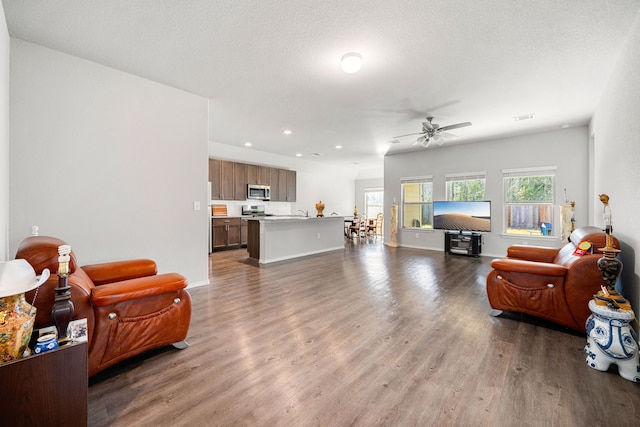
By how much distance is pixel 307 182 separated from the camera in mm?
9883

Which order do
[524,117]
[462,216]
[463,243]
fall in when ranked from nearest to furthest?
[524,117]
[463,243]
[462,216]

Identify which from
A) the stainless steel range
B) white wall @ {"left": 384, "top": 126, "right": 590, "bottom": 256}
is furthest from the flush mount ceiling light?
the stainless steel range

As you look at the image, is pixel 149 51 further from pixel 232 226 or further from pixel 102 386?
pixel 232 226

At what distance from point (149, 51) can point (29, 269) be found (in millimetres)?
2492

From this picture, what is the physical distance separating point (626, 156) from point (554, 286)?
4.87 feet

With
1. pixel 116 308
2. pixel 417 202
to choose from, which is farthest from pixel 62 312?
pixel 417 202

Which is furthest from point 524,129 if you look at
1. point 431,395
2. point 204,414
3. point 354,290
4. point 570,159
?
point 204,414

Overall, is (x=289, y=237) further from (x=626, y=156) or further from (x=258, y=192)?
(x=626, y=156)

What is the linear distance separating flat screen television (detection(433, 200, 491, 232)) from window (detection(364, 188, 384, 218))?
4539 millimetres

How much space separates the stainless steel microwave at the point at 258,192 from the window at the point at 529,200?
6.27 metres

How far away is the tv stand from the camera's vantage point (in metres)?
6.38

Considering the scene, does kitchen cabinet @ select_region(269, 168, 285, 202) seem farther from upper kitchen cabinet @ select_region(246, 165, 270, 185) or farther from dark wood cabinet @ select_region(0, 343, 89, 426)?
dark wood cabinet @ select_region(0, 343, 89, 426)

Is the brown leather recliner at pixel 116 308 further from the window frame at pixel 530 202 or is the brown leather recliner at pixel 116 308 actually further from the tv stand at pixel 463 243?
the window frame at pixel 530 202

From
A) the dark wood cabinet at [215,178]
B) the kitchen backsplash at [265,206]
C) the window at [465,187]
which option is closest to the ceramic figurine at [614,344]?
the window at [465,187]
